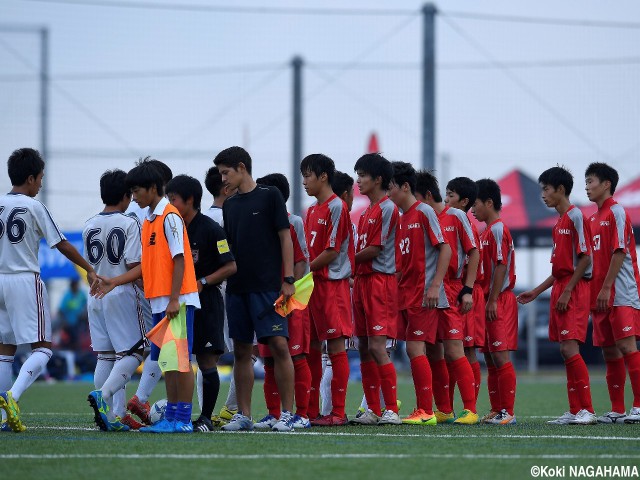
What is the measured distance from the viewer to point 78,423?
9391 mm

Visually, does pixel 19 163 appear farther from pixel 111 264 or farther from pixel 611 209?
pixel 611 209

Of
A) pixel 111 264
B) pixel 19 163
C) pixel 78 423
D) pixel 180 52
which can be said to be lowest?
pixel 78 423

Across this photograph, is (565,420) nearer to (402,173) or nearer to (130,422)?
(402,173)

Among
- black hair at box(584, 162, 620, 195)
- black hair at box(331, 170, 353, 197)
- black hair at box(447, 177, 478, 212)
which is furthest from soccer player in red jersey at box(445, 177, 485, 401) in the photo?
black hair at box(584, 162, 620, 195)

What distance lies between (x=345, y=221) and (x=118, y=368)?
209 centimetres

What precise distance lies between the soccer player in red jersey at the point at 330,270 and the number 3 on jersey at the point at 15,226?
218cm

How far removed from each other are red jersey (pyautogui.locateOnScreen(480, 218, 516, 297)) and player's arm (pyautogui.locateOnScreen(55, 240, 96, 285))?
11.7ft

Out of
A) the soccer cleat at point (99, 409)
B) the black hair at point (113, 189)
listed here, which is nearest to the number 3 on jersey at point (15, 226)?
the black hair at point (113, 189)

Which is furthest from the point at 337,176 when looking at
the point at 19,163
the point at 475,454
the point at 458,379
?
the point at 475,454

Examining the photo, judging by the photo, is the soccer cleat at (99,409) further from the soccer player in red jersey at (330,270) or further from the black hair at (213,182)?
the black hair at (213,182)

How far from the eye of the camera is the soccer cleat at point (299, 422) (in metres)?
8.55

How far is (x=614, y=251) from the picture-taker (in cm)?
974

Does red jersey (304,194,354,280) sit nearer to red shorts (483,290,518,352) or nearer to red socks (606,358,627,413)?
red shorts (483,290,518,352)

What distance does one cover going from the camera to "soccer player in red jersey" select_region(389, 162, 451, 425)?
9227 mm
